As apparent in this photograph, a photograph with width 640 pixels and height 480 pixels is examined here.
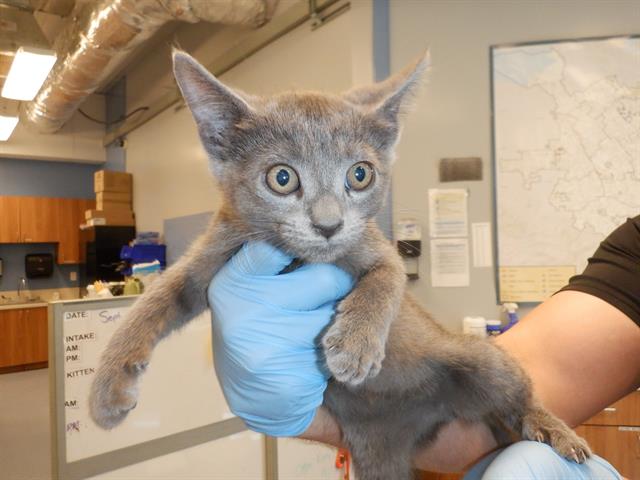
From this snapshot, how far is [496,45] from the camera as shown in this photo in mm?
2662

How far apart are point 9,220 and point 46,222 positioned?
1.75 ft

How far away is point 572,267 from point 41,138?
27.1 feet

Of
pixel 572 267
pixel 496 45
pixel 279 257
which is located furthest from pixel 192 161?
pixel 279 257

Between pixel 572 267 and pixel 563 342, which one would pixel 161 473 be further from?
pixel 572 267

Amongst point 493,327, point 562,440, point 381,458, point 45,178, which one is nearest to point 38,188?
point 45,178

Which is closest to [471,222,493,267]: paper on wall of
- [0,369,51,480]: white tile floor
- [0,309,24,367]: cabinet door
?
[0,369,51,480]: white tile floor

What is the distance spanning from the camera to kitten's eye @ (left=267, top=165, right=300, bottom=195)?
0.88m

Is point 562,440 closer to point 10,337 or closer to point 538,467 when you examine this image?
point 538,467

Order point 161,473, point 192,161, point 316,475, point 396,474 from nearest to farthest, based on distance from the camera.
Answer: point 396,474 < point 161,473 < point 316,475 < point 192,161

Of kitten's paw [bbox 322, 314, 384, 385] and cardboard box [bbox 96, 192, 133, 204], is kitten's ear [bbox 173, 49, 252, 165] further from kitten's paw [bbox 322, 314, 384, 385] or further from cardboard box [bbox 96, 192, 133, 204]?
cardboard box [bbox 96, 192, 133, 204]

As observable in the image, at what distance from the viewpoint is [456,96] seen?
2.72 metres

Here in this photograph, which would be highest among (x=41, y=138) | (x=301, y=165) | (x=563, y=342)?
(x=41, y=138)

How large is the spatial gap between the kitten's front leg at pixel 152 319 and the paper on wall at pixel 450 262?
1.89 metres

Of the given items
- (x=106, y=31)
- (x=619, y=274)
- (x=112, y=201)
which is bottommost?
(x=619, y=274)
